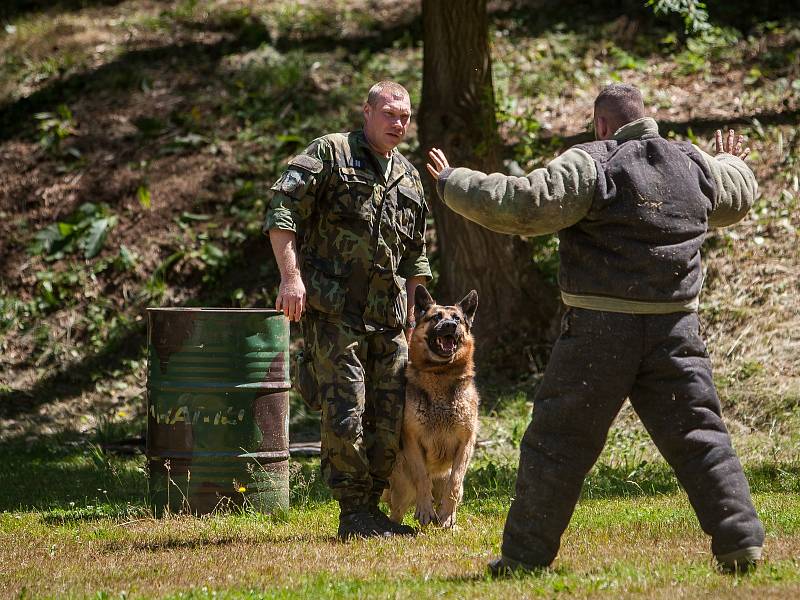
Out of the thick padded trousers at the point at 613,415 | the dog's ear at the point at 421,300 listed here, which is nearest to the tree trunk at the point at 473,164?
the dog's ear at the point at 421,300

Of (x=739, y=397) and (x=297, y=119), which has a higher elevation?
(x=297, y=119)

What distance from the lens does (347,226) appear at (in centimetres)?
614

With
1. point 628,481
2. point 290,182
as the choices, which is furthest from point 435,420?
point 628,481

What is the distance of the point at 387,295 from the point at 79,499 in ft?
10.9

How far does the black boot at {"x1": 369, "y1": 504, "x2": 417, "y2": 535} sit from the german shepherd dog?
0.89 feet

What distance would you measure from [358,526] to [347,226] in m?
1.75

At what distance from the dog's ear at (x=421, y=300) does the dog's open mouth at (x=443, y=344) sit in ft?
0.69

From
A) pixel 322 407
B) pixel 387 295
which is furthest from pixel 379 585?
pixel 387 295

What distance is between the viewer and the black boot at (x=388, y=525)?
6.16 meters

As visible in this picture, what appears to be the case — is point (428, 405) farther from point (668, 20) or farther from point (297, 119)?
point (668, 20)

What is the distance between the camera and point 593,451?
4.60 metres

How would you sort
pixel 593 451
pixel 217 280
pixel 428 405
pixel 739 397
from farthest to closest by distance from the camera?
pixel 217 280
pixel 739 397
pixel 428 405
pixel 593 451

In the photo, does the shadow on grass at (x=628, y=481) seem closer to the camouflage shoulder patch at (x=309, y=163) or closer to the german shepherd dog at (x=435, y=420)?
the german shepherd dog at (x=435, y=420)

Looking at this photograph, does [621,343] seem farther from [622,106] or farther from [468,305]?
[468,305]
